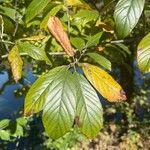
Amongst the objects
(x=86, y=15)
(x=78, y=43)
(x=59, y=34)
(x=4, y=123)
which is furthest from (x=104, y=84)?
(x=4, y=123)

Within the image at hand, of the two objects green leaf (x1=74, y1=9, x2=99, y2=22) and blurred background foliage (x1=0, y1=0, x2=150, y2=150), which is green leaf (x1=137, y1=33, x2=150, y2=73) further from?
green leaf (x1=74, y1=9, x2=99, y2=22)

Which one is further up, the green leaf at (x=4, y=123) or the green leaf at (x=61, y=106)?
the green leaf at (x=61, y=106)

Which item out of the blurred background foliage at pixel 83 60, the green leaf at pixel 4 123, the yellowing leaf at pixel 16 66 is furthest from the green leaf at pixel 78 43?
the green leaf at pixel 4 123

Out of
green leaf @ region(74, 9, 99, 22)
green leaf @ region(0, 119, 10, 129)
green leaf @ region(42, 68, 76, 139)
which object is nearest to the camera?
green leaf @ region(42, 68, 76, 139)

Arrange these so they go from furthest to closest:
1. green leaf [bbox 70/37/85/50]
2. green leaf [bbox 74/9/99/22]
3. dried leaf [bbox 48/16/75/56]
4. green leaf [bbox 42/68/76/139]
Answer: green leaf [bbox 74/9/99/22] → green leaf [bbox 70/37/85/50] → dried leaf [bbox 48/16/75/56] → green leaf [bbox 42/68/76/139]

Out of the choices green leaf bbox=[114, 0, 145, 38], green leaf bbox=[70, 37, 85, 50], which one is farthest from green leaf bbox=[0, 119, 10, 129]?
green leaf bbox=[114, 0, 145, 38]

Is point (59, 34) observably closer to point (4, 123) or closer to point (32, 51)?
point (32, 51)

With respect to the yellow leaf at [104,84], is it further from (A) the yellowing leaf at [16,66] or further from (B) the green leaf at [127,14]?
(A) the yellowing leaf at [16,66]
